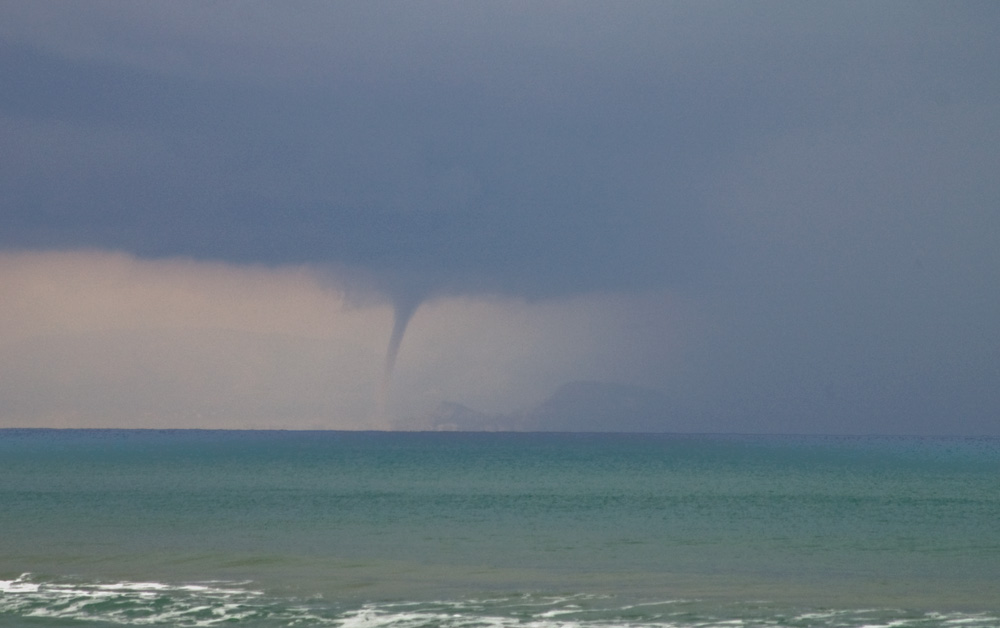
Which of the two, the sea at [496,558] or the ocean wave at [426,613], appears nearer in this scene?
the ocean wave at [426,613]

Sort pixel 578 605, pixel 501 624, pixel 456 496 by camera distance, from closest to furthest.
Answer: pixel 501 624 < pixel 578 605 < pixel 456 496

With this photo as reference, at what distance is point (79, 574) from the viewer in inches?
1195

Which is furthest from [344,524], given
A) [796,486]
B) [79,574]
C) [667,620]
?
[796,486]

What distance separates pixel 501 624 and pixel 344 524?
80.9 feet

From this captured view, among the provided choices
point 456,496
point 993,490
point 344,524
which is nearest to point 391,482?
point 456,496

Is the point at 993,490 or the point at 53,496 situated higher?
the point at 53,496

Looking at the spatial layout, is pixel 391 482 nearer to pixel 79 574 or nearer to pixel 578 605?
pixel 79 574

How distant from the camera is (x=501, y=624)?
23141 mm

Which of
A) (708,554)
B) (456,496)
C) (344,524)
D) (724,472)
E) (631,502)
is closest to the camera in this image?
(708,554)

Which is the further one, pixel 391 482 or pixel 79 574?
pixel 391 482

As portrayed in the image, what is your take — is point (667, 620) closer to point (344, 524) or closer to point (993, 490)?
point (344, 524)

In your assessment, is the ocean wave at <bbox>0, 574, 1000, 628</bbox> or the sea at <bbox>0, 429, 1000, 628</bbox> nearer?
the ocean wave at <bbox>0, 574, 1000, 628</bbox>

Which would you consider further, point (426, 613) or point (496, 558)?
point (496, 558)

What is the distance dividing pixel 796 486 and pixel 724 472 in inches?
995
